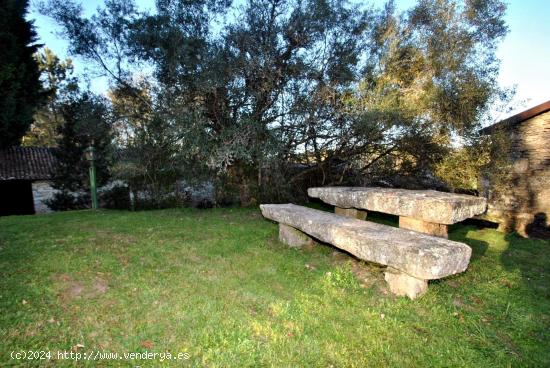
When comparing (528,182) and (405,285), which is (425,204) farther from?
(528,182)

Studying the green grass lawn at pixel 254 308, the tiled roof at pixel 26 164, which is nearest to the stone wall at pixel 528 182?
the green grass lawn at pixel 254 308

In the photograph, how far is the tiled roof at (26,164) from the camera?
16.3 m

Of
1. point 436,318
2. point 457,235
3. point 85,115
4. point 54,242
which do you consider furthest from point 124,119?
point 457,235

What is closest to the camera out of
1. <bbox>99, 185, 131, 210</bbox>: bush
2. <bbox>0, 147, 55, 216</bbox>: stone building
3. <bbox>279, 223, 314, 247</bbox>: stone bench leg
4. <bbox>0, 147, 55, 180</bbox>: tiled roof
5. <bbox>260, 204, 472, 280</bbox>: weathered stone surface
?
<bbox>260, 204, 472, 280</bbox>: weathered stone surface

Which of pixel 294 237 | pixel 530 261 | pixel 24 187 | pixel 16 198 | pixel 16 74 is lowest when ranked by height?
pixel 530 261

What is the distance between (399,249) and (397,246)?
0.05 meters

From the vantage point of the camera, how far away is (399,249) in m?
3.33

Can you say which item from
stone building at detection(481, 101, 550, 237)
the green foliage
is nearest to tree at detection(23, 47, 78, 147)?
the green foliage

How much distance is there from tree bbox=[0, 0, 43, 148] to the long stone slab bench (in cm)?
1929

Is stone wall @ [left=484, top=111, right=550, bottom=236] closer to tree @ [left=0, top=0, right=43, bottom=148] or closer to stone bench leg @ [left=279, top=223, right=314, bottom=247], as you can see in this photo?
stone bench leg @ [left=279, top=223, right=314, bottom=247]

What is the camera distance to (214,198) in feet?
36.3

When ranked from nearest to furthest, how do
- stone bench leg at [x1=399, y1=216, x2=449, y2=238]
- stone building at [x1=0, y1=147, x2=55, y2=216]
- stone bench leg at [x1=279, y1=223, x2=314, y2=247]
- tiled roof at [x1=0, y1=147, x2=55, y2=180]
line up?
stone bench leg at [x1=399, y1=216, x2=449, y2=238] < stone bench leg at [x1=279, y1=223, x2=314, y2=247] < tiled roof at [x1=0, y1=147, x2=55, y2=180] < stone building at [x1=0, y1=147, x2=55, y2=216]

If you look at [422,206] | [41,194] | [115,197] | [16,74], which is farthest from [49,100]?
[422,206]

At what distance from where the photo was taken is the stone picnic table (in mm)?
3889
